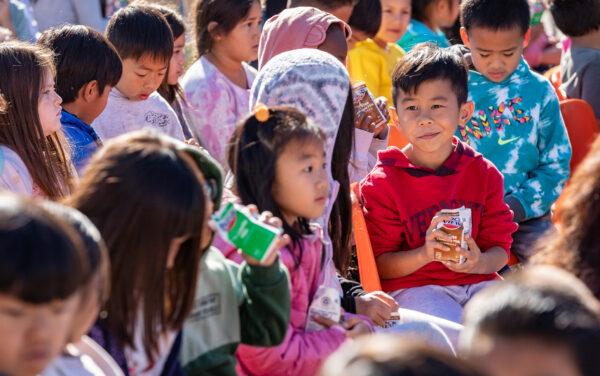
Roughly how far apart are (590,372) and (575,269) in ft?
3.16

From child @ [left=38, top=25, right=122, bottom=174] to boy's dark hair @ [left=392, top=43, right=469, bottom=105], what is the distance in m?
1.23

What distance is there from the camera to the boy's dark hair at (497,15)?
17.0ft

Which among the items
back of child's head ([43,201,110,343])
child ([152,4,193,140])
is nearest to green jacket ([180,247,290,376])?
back of child's head ([43,201,110,343])

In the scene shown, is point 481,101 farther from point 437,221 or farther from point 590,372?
point 590,372

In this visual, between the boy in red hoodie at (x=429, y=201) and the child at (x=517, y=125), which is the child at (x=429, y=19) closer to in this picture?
the child at (x=517, y=125)

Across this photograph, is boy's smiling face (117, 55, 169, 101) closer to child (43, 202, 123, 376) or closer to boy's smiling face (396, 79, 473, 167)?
→ boy's smiling face (396, 79, 473, 167)

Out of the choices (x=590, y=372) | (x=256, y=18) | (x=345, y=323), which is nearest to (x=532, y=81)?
(x=256, y=18)

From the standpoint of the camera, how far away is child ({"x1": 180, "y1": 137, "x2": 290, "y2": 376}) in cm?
→ 289

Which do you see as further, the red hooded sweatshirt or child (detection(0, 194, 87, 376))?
the red hooded sweatshirt

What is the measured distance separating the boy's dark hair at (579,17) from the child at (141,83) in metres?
2.64

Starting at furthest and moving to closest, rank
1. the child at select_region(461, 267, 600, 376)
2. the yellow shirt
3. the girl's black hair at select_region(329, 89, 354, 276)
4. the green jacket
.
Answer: the yellow shirt → the girl's black hair at select_region(329, 89, 354, 276) → the green jacket → the child at select_region(461, 267, 600, 376)

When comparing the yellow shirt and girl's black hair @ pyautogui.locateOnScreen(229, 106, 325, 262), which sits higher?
girl's black hair @ pyautogui.locateOnScreen(229, 106, 325, 262)

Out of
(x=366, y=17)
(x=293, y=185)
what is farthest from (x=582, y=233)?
(x=366, y=17)

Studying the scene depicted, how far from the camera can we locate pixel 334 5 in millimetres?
6137
